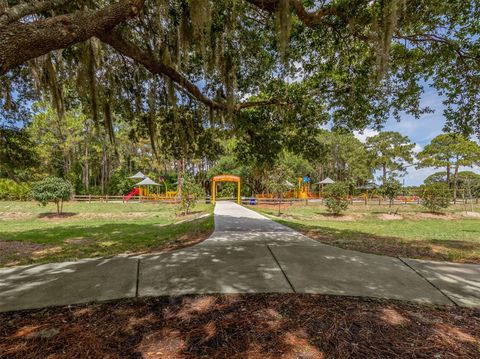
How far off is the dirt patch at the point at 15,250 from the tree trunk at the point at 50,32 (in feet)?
13.6

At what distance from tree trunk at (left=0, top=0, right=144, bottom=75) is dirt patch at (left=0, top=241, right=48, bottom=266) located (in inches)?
164

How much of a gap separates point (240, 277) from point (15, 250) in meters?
6.14

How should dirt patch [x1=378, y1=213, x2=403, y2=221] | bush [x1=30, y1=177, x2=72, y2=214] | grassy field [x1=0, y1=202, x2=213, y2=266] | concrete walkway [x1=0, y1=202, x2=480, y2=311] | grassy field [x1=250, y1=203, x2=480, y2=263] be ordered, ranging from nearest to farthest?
concrete walkway [x1=0, y1=202, x2=480, y2=311] < grassy field [x1=250, y1=203, x2=480, y2=263] < grassy field [x1=0, y1=202, x2=213, y2=266] < bush [x1=30, y1=177, x2=72, y2=214] < dirt patch [x1=378, y1=213, x2=403, y2=221]

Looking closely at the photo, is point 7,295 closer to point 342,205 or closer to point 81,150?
point 342,205

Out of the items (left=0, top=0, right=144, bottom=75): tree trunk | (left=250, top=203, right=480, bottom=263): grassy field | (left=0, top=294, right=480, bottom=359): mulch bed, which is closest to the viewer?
(left=0, top=294, right=480, bottom=359): mulch bed

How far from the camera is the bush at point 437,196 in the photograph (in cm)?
1723

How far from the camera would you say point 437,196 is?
57.1ft

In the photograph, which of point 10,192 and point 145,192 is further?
point 145,192

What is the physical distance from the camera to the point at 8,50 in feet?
7.13

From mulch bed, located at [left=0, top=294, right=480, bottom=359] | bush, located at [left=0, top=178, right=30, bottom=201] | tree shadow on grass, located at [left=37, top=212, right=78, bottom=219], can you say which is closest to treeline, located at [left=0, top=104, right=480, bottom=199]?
bush, located at [left=0, top=178, right=30, bottom=201]

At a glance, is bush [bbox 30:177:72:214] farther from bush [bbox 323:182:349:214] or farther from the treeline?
bush [bbox 323:182:349:214]

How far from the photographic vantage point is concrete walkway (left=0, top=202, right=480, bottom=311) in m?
2.81

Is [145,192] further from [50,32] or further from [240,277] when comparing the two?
[50,32]

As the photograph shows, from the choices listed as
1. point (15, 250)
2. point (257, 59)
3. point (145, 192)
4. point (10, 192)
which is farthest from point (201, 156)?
point (10, 192)
